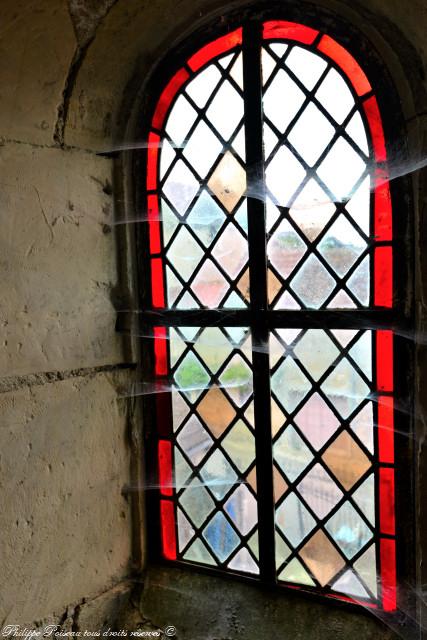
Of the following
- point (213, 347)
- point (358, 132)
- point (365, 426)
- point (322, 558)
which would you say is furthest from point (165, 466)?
point (358, 132)

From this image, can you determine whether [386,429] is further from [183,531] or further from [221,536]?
[183,531]

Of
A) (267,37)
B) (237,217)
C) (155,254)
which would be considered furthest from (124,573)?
(267,37)

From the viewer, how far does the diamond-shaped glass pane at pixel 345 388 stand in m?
1.27

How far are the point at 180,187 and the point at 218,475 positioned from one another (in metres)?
0.80

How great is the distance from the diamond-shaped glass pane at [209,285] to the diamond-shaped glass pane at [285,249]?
15 centimetres

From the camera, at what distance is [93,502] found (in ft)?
4.70

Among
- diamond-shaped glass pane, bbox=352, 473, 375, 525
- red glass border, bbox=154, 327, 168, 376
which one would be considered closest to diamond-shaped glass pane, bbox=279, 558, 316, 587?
diamond-shaped glass pane, bbox=352, 473, 375, 525

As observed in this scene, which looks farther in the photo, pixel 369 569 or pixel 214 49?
pixel 214 49

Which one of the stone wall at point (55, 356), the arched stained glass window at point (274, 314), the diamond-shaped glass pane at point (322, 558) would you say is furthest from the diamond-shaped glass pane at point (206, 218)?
the diamond-shaped glass pane at point (322, 558)

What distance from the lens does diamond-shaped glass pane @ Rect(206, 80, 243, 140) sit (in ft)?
4.50

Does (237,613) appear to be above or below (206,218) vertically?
below

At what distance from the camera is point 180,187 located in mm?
1470

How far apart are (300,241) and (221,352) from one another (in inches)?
14.2

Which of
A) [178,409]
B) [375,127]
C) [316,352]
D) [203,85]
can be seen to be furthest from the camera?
[178,409]
